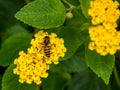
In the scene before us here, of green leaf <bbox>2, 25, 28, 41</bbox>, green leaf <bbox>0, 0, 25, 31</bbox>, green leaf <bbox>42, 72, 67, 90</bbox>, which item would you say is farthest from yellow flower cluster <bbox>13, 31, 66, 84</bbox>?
green leaf <bbox>0, 0, 25, 31</bbox>

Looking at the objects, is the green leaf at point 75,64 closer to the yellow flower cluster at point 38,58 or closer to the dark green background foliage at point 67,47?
the dark green background foliage at point 67,47

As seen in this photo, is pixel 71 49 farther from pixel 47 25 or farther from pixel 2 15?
pixel 2 15

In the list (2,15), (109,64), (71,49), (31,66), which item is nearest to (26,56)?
(31,66)

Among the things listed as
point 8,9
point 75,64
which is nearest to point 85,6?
point 75,64

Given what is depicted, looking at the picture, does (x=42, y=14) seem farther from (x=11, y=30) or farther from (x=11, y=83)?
(x=11, y=30)

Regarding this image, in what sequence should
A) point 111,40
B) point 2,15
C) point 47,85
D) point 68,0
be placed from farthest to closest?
point 2,15
point 47,85
point 68,0
point 111,40

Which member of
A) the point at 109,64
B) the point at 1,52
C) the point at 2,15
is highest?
the point at 109,64

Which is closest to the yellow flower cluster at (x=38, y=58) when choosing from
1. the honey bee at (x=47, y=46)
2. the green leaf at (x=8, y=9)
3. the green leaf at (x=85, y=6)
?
the honey bee at (x=47, y=46)
